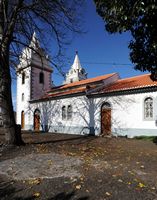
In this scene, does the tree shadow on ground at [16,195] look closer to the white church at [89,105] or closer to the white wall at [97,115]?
the white church at [89,105]

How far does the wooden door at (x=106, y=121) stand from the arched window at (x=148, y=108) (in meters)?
3.88

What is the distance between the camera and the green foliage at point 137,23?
617cm

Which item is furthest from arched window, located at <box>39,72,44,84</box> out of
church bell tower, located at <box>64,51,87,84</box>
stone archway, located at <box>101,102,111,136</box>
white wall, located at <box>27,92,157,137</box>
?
stone archway, located at <box>101,102,111,136</box>

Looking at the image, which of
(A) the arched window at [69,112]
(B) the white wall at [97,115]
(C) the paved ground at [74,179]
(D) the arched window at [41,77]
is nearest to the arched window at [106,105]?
(B) the white wall at [97,115]

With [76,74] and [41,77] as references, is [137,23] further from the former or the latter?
[76,74]

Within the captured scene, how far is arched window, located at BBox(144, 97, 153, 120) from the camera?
1766 centimetres

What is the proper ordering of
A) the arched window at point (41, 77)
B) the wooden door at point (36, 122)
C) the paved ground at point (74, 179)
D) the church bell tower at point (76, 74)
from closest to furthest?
the paved ground at point (74, 179)
the wooden door at point (36, 122)
the arched window at point (41, 77)
the church bell tower at point (76, 74)

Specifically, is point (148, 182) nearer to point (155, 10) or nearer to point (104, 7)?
point (155, 10)

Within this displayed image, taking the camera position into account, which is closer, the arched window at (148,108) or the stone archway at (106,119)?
the arched window at (148,108)

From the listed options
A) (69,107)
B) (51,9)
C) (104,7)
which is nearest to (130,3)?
(104,7)

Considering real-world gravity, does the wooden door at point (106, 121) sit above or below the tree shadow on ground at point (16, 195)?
above

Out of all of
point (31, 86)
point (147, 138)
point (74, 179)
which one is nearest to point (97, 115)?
point (147, 138)

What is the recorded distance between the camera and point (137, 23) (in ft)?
23.3

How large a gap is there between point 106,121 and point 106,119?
20 centimetres
